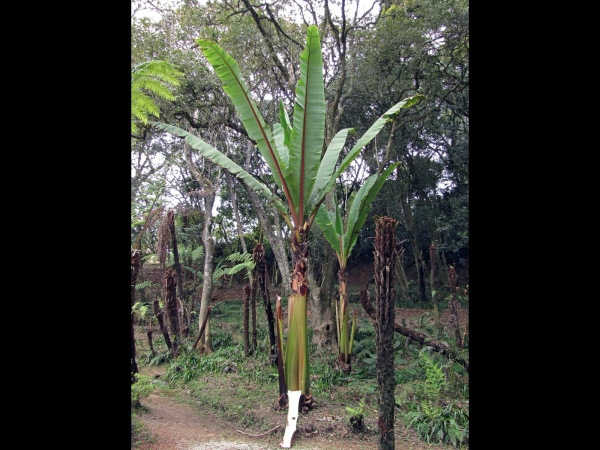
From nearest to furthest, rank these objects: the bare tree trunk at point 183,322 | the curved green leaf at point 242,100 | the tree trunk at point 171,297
Result: 1. the curved green leaf at point 242,100
2. the tree trunk at point 171,297
3. the bare tree trunk at point 183,322

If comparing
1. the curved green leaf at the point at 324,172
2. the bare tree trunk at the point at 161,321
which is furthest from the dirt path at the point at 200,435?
the curved green leaf at the point at 324,172

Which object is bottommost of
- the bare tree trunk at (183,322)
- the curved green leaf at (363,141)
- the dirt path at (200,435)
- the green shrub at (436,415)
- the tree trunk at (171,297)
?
the dirt path at (200,435)

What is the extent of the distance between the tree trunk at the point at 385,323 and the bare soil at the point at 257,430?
133 cm

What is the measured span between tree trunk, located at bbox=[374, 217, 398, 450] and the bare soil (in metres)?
1.33

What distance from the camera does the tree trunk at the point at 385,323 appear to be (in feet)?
9.23

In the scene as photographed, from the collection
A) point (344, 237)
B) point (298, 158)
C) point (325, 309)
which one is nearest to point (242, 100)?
point (298, 158)

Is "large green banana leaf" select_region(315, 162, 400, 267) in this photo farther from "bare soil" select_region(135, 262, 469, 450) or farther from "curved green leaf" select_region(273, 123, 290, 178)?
"bare soil" select_region(135, 262, 469, 450)

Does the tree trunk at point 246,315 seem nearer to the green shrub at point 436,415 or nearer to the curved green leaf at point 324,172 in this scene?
the curved green leaf at point 324,172

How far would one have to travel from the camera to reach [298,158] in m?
4.04

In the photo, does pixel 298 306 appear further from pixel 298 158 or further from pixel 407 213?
pixel 407 213

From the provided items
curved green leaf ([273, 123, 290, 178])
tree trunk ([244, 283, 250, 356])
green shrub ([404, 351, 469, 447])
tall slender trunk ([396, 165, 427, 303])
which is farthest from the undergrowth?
tall slender trunk ([396, 165, 427, 303])
